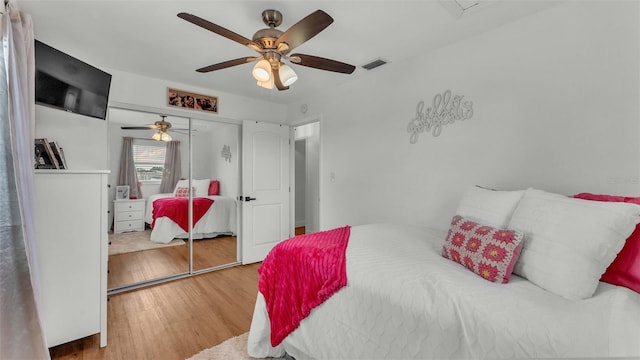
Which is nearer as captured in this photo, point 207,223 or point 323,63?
point 323,63

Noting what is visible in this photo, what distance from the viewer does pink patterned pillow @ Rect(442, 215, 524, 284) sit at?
3.88 ft

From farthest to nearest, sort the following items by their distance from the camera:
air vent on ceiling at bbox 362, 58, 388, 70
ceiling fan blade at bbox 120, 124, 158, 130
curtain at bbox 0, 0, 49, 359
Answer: ceiling fan blade at bbox 120, 124, 158, 130, air vent on ceiling at bbox 362, 58, 388, 70, curtain at bbox 0, 0, 49, 359

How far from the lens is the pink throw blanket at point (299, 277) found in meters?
1.46

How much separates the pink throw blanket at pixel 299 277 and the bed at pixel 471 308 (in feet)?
0.16

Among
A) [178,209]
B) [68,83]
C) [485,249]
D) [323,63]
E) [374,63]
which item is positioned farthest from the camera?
[178,209]

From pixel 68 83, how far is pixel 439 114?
2961 mm

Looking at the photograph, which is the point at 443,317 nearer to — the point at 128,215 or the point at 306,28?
the point at 306,28

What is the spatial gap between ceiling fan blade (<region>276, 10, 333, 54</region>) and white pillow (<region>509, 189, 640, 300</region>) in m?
1.41

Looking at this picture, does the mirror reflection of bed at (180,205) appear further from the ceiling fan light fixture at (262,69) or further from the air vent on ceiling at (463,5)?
the air vent on ceiling at (463,5)

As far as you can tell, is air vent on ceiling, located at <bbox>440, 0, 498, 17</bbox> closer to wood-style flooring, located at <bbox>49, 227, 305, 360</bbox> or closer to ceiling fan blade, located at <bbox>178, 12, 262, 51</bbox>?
ceiling fan blade, located at <bbox>178, 12, 262, 51</bbox>

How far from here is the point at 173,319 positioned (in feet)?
7.33

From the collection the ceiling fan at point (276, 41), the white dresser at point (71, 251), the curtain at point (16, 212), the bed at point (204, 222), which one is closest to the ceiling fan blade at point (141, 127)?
the bed at point (204, 222)

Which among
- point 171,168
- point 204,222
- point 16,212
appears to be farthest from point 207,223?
point 16,212

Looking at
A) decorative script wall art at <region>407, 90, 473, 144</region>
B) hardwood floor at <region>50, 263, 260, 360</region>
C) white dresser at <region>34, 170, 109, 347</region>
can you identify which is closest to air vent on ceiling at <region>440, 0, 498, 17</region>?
decorative script wall art at <region>407, 90, 473, 144</region>
